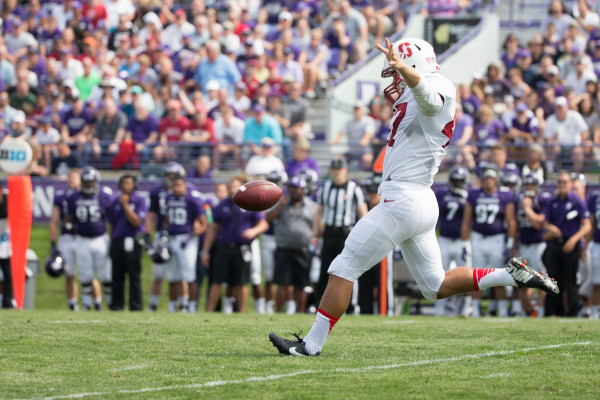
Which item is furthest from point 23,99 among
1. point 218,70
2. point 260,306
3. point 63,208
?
point 260,306

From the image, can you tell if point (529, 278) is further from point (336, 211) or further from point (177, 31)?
point (177, 31)

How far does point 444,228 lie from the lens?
11.8 meters

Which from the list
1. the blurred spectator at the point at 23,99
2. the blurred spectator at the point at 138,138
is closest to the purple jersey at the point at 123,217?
the blurred spectator at the point at 138,138

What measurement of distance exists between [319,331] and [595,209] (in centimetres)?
663

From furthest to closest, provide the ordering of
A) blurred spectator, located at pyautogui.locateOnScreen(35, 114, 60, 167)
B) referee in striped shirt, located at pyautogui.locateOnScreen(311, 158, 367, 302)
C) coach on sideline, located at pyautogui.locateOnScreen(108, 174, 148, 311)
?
1. blurred spectator, located at pyautogui.locateOnScreen(35, 114, 60, 167)
2. coach on sideline, located at pyautogui.locateOnScreen(108, 174, 148, 311)
3. referee in striped shirt, located at pyautogui.locateOnScreen(311, 158, 367, 302)

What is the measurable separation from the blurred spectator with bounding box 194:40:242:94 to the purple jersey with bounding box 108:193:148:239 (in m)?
4.54

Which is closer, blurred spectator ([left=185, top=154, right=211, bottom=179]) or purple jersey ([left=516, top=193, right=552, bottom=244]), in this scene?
purple jersey ([left=516, top=193, right=552, bottom=244])

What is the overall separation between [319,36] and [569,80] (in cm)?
428

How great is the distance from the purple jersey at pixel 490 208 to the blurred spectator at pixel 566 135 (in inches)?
97.4

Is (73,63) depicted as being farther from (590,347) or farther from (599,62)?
(590,347)

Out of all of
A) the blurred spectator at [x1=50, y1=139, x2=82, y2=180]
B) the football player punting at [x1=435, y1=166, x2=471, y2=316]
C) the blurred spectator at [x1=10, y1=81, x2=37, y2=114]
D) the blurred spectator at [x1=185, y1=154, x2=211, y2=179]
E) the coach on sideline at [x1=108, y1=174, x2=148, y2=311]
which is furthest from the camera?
the blurred spectator at [x1=10, y1=81, x2=37, y2=114]

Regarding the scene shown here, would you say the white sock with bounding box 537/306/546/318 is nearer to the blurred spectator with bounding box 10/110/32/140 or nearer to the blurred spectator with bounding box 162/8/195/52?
the blurred spectator with bounding box 10/110/32/140

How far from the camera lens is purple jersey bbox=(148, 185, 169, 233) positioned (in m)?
12.2

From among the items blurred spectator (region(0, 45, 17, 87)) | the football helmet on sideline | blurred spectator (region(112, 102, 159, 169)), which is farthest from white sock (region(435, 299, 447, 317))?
blurred spectator (region(0, 45, 17, 87))
